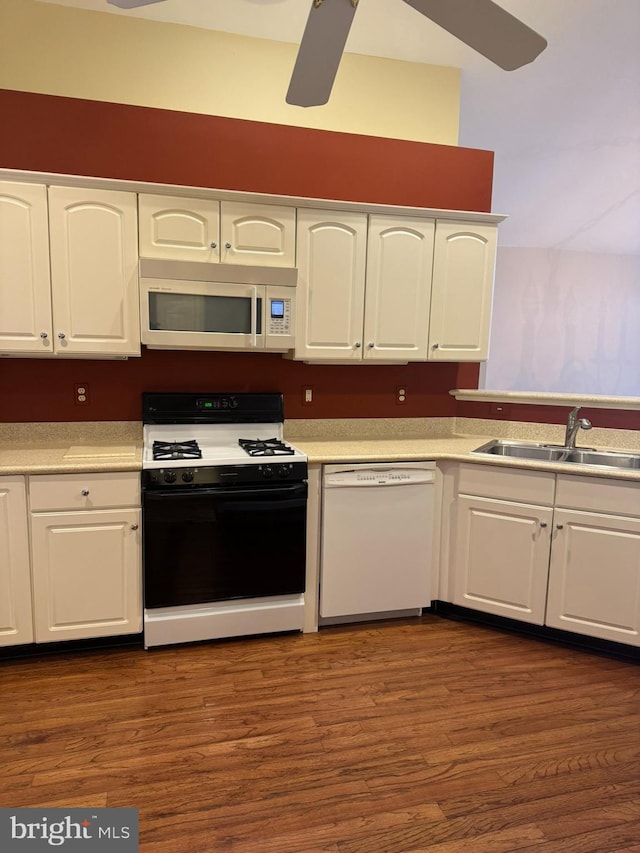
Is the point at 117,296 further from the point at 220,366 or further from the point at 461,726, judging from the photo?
the point at 461,726

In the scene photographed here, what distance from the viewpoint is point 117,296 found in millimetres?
2752

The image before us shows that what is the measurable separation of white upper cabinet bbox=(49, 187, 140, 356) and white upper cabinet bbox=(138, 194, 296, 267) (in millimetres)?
88

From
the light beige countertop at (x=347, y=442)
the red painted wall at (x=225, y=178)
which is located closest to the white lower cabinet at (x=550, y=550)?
the light beige countertop at (x=347, y=442)

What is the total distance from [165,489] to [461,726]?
1588 millimetres

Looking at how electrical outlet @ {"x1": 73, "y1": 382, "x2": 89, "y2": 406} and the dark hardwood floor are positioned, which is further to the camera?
electrical outlet @ {"x1": 73, "y1": 382, "x2": 89, "y2": 406}

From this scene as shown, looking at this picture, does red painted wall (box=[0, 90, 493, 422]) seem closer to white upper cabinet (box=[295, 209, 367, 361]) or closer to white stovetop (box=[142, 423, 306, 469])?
white stovetop (box=[142, 423, 306, 469])

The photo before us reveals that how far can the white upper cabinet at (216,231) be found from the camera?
9.02ft

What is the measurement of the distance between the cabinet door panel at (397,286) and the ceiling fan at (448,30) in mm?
1265

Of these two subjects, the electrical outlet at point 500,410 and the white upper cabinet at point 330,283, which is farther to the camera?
the electrical outlet at point 500,410

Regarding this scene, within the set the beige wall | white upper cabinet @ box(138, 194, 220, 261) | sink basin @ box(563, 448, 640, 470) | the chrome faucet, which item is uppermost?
the beige wall

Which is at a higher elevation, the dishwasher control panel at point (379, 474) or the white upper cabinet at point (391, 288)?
the white upper cabinet at point (391, 288)

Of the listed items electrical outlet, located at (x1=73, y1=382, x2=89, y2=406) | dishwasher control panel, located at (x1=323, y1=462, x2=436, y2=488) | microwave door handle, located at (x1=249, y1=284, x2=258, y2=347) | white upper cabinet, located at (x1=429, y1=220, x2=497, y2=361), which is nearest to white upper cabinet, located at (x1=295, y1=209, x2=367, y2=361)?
microwave door handle, located at (x1=249, y1=284, x2=258, y2=347)

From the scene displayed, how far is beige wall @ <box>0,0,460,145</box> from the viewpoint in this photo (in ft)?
9.50
